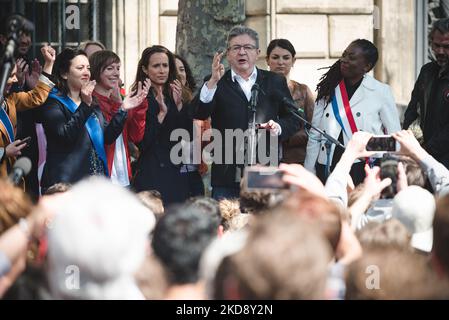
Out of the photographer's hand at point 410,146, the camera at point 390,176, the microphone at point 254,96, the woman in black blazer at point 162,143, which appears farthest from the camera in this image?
the woman in black blazer at point 162,143

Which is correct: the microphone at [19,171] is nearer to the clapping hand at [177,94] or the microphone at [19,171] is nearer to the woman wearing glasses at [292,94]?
the clapping hand at [177,94]

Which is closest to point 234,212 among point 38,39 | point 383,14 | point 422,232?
point 422,232

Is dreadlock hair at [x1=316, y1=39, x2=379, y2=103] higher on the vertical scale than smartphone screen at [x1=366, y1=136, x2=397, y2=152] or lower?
higher

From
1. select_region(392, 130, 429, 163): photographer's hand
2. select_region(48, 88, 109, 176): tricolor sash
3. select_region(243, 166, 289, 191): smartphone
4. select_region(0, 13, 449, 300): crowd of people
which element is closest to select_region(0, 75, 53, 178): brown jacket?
select_region(0, 13, 449, 300): crowd of people

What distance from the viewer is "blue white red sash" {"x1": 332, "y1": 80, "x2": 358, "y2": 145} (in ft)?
28.6

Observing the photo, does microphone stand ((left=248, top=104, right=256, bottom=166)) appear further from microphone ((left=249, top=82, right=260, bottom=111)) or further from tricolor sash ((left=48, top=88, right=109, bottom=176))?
tricolor sash ((left=48, top=88, right=109, bottom=176))

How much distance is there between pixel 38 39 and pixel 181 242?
341 inches

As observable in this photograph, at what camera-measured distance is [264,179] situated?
466 centimetres

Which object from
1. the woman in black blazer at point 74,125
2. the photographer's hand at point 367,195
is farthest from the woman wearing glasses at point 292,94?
the photographer's hand at point 367,195

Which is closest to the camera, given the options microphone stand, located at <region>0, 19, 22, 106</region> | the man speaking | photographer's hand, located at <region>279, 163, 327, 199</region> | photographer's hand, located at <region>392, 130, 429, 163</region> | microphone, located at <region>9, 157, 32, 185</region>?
photographer's hand, located at <region>279, 163, 327, 199</region>

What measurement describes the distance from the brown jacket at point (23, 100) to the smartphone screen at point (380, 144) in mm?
2574

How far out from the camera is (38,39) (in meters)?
12.5

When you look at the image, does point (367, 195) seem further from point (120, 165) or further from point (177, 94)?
point (177, 94)

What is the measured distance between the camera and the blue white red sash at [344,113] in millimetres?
8727
